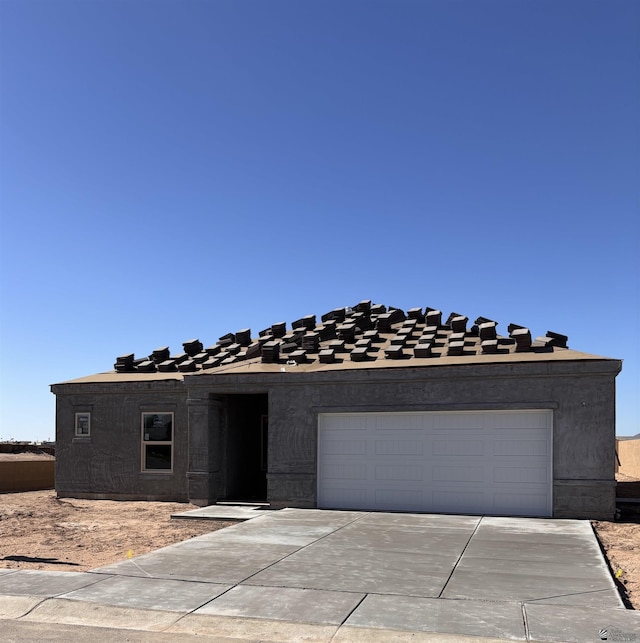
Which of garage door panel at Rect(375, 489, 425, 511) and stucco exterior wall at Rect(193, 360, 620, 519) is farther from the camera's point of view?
garage door panel at Rect(375, 489, 425, 511)

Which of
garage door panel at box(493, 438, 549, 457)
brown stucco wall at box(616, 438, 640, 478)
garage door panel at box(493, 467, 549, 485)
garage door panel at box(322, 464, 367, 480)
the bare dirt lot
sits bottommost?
brown stucco wall at box(616, 438, 640, 478)

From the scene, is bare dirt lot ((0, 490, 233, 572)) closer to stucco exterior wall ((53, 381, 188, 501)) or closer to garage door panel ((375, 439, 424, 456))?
stucco exterior wall ((53, 381, 188, 501))

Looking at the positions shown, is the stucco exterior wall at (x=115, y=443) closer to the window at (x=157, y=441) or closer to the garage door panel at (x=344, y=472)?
the window at (x=157, y=441)

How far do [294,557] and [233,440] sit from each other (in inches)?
340

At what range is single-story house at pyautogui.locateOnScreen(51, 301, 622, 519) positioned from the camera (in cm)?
1453

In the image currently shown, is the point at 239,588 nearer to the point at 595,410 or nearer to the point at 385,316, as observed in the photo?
the point at 595,410

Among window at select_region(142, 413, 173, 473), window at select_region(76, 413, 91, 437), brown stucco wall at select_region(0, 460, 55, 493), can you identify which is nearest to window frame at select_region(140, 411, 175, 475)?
window at select_region(142, 413, 173, 473)

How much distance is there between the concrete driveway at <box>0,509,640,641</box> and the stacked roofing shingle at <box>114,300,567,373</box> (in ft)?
17.7

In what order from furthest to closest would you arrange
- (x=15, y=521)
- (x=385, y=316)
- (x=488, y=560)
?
(x=385, y=316) < (x=15, y=521) < (x=488, y=560)

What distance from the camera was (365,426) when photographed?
16156mm

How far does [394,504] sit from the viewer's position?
15.7 metres

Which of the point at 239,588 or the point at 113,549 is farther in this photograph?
the point at 113,549

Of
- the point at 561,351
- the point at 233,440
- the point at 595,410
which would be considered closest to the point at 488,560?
the point at 595,410

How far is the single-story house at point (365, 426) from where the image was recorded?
572 inches
